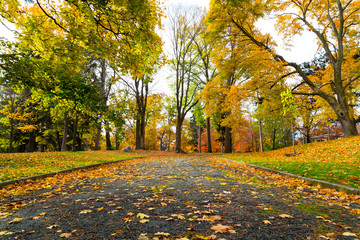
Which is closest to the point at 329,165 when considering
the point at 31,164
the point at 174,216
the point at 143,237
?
the point at 174,216

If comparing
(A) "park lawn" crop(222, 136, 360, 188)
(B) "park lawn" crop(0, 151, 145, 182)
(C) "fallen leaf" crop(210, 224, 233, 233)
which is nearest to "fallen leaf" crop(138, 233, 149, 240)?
(C) "fallen leaf" crop(210, 224, 233, 233)

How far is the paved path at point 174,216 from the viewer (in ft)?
7.50

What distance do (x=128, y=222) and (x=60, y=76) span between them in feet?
24.6

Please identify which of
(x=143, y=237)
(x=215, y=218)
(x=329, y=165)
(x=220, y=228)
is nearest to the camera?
(x=143, y=237)

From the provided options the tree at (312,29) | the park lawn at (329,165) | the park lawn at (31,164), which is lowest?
the park lawn at (329,165)

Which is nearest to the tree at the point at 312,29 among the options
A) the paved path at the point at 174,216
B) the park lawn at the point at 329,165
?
the park lawn at the point at 329,165

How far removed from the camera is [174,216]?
2812 millimetres

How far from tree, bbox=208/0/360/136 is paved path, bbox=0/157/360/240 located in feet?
43.0

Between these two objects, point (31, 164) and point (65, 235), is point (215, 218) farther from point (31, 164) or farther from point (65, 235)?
point (31, 164)

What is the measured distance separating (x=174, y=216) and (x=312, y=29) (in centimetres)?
1941

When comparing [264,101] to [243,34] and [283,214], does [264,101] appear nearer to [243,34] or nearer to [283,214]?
[243,34]

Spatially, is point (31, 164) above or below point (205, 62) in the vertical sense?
below

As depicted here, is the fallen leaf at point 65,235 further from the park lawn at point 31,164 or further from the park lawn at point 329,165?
the park lawn at point 329,165

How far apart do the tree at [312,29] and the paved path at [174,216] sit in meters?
13.1
